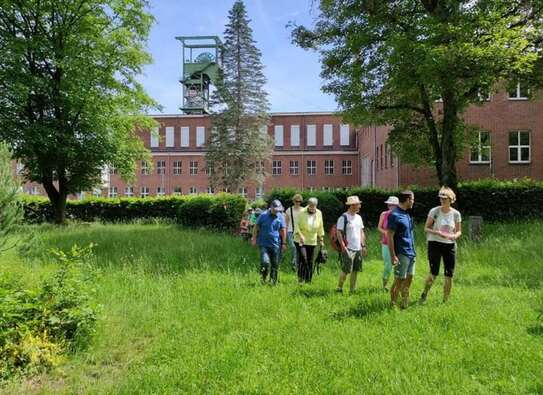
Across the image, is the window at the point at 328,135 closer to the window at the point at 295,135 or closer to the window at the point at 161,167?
the window at the point at 295,135

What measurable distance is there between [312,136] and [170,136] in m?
19.1

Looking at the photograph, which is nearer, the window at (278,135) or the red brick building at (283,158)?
the red brick building at (283,158)

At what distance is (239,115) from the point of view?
156 feet

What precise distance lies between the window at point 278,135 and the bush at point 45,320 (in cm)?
5372

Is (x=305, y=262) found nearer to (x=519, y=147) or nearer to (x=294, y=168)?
(x=519, y=147)

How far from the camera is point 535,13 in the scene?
14930 mm

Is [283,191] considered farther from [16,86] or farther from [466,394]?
[466,394]

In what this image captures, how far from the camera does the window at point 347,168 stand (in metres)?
57.4

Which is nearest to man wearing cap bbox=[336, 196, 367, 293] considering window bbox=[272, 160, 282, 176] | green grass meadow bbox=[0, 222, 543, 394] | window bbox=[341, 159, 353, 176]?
green grass meadow bbox=[0, 222, 543, 394]

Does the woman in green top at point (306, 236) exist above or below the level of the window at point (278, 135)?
below

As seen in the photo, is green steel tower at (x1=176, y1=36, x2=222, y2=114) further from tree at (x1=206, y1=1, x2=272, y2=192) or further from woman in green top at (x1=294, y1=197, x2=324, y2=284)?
woman in green top at (x1=294, y1=197, x2=324, y2=284)

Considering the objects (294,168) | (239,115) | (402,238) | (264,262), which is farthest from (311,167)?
(402,238)

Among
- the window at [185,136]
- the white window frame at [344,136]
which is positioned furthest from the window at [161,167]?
the white window frame at [344,136]

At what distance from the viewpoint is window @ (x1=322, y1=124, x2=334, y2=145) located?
5869 centimetres
